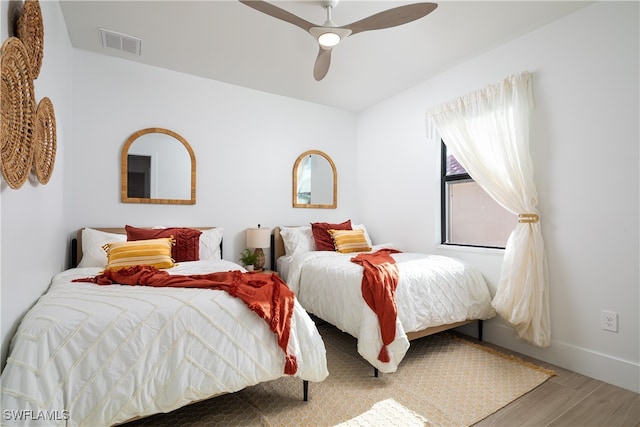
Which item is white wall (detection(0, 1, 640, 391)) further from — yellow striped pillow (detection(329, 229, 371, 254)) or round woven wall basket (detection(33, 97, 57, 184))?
yellow striped pillow (detection(329, 229, 371, 254))

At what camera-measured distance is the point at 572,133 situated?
2.42 metres

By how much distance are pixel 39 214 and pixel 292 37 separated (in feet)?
7.44

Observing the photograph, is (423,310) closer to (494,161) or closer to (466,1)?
(494,161)

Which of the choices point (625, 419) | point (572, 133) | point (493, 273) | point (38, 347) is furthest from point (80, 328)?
point (572, 133)

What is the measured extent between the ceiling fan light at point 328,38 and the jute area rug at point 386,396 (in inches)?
93.0

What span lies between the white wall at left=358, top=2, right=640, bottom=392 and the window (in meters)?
0.25

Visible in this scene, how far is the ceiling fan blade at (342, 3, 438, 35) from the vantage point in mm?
1931

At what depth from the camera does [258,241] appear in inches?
137

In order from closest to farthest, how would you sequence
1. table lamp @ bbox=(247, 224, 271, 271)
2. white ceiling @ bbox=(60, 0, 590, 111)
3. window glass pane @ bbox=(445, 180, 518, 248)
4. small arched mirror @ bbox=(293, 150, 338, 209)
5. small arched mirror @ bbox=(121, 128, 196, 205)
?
white ceiling @ bbox=(60, 0, 590, 111), window glass pane @ bbox=(445, 180, 518, 248), small arched mirror @ bbox=(121, 128, 196, 205), table lamp @ bbox=(247, 224, 271, 271), small arched mirror @ bbox=(293, 150, 338, 209)

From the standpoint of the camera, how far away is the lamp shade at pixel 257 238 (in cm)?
349

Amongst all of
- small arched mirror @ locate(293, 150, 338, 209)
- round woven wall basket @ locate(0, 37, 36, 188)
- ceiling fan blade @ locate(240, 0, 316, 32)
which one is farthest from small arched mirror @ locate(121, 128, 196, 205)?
ceiling fan blade @ locate(240, 0, 316, 32)

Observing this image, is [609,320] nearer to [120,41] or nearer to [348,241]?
[348,241]

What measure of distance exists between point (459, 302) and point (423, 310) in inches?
17.1

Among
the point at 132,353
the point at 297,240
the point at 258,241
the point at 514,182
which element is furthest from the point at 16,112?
the point at 514,182
